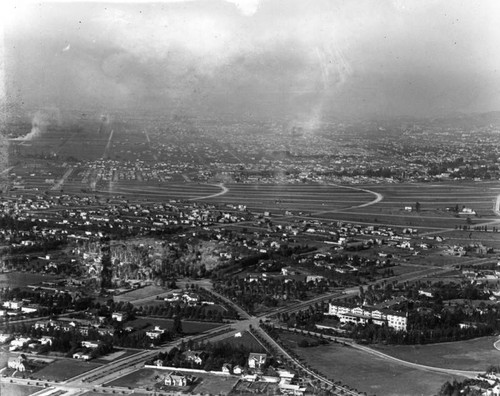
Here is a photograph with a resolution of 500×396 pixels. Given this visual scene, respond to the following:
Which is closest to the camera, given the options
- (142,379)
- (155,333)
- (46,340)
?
(142,379)

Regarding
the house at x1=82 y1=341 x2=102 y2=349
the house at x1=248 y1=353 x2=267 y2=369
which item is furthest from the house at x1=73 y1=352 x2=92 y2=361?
the house at x1=248 y1=353 x2=267 y2=369

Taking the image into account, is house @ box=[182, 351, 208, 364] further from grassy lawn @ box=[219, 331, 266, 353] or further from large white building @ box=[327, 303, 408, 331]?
large white building @ box=[327, 303, 408, 331]

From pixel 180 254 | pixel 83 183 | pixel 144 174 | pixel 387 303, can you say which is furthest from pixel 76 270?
pixel 144 174

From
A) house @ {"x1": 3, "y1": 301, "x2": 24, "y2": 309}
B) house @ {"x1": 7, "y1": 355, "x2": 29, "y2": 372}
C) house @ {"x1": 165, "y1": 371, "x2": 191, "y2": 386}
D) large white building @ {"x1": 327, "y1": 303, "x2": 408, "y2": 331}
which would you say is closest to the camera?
house @ {"x1": 165, "y1": 371, "x2": 191, "y2": 386}

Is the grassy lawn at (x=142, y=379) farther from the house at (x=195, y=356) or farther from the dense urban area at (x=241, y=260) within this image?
the house at (x=195, y=356)

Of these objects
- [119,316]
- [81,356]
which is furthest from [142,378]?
[119,316]

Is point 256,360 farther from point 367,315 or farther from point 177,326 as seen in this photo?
point 367,315
